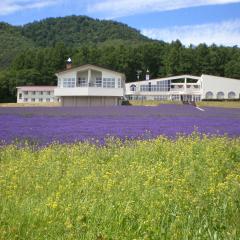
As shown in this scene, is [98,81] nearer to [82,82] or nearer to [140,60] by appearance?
[82,82]

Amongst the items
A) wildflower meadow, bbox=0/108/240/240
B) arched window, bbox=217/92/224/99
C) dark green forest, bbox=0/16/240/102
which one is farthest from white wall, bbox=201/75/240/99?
wildflower meadow, bbox=0/108/240/240

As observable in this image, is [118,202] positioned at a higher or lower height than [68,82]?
lower

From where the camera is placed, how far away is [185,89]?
96.2 metres

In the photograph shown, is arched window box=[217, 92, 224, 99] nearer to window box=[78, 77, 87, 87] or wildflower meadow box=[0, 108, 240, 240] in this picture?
window box=[78, 77, 87, 87]

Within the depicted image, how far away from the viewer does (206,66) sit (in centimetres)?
11831

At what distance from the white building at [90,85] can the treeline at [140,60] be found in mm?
36551

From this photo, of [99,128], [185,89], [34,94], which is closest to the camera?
[99,128]

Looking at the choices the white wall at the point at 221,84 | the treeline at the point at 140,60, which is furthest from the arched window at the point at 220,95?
the treeline at the point at 140,60

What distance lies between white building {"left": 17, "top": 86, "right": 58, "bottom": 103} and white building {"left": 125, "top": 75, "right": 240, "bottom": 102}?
15.7 meters

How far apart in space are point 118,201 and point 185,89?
91.8 meters

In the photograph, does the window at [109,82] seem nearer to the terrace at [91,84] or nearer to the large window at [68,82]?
the terrace at [91,84]

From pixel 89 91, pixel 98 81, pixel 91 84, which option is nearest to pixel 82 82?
pixel 91 84

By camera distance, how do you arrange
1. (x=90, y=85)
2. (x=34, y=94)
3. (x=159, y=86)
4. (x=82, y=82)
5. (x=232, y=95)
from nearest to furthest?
1. (x=90, y=85)
2. (x=82, y=82)
3. (x=232, y=95)
4. (x=34, y=94)
5. (x=159, y=86)

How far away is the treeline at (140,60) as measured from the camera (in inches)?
4461
